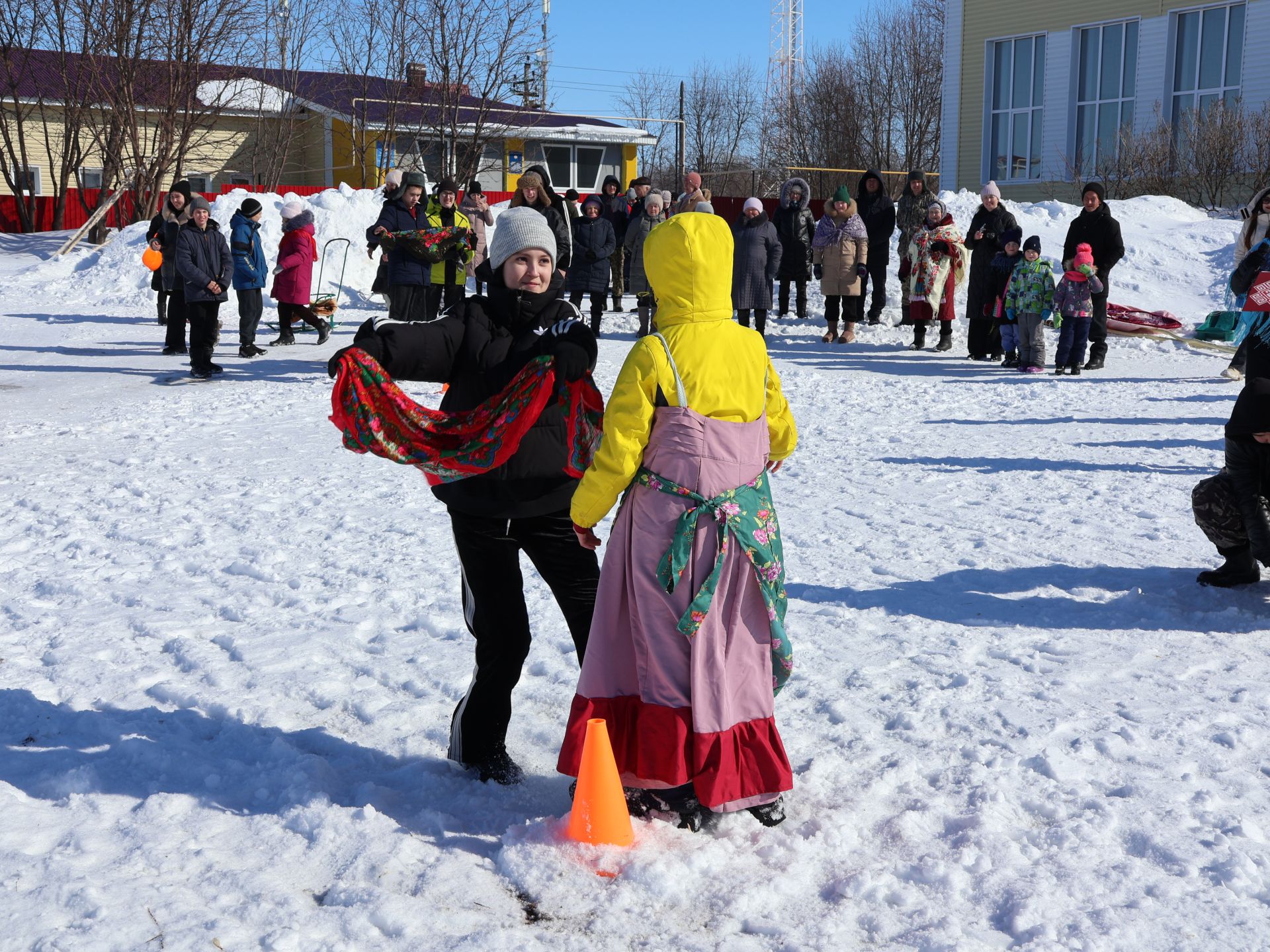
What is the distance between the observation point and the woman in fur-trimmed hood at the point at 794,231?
16.3 m

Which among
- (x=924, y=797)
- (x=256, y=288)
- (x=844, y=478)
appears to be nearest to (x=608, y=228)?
(x=256, y=288)

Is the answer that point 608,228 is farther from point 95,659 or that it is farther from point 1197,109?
point 1197,109

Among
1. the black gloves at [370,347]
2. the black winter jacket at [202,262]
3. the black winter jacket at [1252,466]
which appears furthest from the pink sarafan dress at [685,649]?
the black winter jacket at [202,262]

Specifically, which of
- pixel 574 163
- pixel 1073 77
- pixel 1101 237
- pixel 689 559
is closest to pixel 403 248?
pixel 1101 237

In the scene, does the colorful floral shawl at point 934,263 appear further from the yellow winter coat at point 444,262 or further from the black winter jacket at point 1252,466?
the black winter jacket at point 1252,466

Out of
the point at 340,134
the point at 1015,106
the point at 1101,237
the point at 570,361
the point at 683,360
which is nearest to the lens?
the point at 683,360

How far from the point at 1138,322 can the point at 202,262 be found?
36.2 ft

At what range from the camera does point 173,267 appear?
1356 cm

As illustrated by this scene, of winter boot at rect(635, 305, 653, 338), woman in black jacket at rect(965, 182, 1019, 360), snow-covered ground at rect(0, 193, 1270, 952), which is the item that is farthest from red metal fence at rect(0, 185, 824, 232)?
snow-covered ground at rect(0, 193, 1270, 952)

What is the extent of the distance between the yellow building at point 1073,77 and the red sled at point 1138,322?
10945 mm

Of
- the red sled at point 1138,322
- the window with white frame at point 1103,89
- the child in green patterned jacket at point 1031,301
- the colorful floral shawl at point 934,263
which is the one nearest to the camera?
the child in green patterned jacket at point 1031,301

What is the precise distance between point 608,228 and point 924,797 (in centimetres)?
1175

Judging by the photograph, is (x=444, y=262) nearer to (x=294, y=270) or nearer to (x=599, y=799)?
(x=294, y=270)

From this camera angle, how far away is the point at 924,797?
356cm
